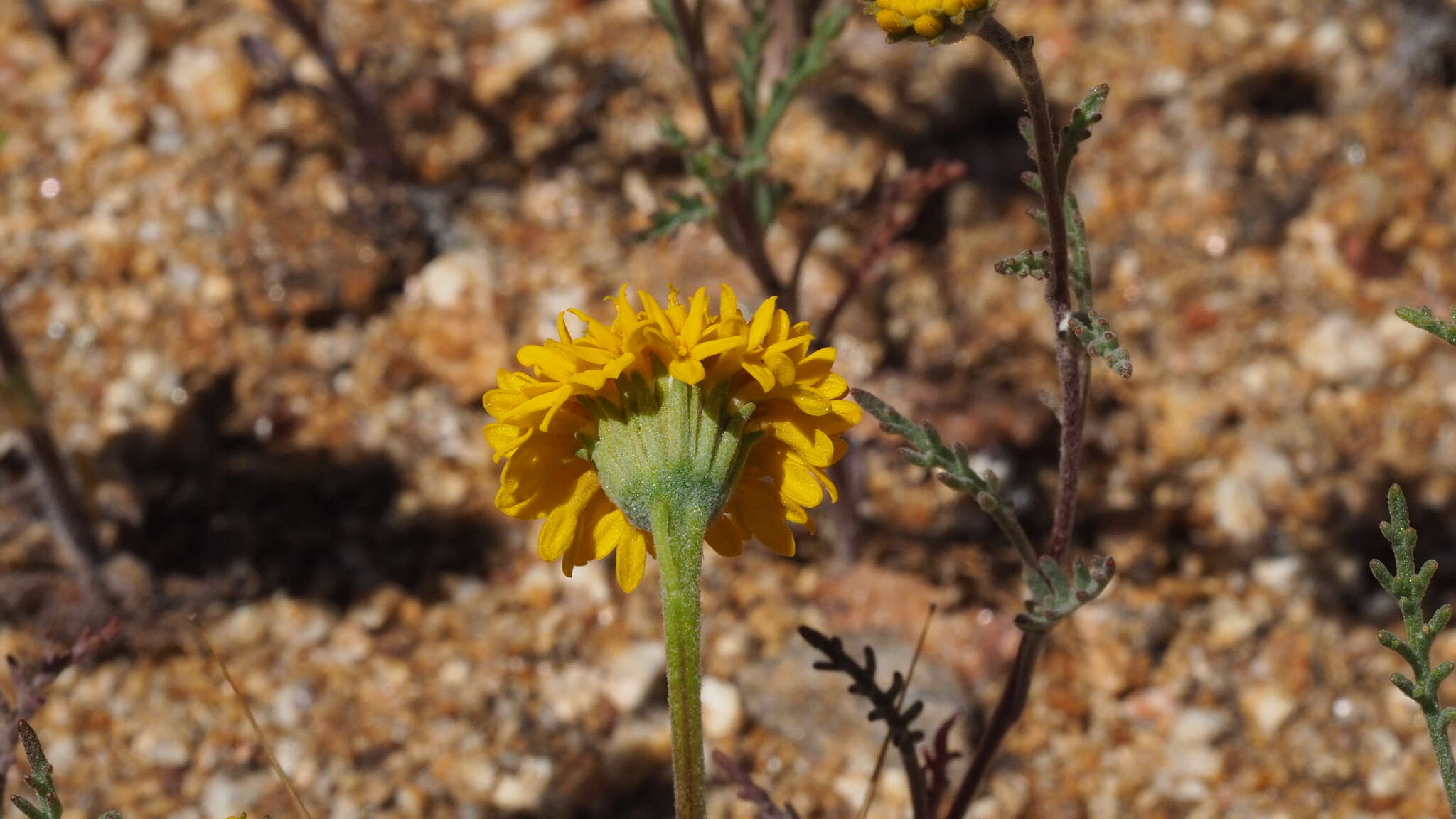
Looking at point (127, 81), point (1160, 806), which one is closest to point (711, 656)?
point (1160, 806)

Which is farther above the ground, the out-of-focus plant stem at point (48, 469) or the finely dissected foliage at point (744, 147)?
the finely dissected foliage at point (744, 147)

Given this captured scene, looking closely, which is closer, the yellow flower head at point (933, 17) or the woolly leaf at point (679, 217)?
the yellow flower head at point (933, 17)

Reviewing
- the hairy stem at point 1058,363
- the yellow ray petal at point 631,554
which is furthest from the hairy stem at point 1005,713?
the yellow ray petal at point 631,554

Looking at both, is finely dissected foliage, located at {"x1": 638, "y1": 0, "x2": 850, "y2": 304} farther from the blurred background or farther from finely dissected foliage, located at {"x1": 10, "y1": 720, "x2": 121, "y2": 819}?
finely dissected foliage, located at {"x1": 10, "y1": 720, "x2": 121, "y2": 819}

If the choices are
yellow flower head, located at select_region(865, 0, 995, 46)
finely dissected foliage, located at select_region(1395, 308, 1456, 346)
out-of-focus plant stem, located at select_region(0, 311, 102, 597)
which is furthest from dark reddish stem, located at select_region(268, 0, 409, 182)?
finely dissected foliage, located at select_region(1395, 308, 1456, 346)

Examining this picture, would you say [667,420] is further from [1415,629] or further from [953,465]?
[1415,629]

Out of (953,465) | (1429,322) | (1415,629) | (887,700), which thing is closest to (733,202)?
(953,465)

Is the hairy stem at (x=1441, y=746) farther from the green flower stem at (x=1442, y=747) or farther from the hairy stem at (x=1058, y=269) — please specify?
the hairy stem at (x=1058, y=269)
